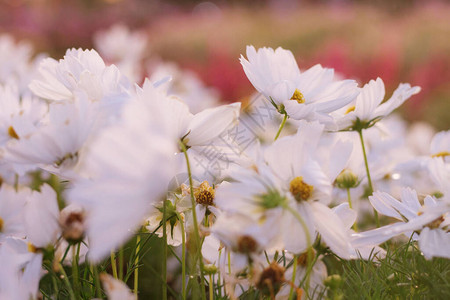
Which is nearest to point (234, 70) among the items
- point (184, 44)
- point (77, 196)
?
point (184, 44)

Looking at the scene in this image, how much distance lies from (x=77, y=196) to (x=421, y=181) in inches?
47.2

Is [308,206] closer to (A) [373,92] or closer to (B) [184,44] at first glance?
(A) [373,92]

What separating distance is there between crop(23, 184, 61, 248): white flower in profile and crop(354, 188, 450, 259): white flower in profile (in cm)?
25

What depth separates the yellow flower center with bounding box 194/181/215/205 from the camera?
540 mm

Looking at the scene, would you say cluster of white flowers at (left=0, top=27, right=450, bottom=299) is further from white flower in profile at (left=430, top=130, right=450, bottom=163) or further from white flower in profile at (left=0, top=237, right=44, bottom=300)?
white flower in profile at (left=430, top=130, right=450, bottom=163)

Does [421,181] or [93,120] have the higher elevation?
[93,120]

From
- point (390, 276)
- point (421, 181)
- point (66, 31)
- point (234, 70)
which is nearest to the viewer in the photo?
point (390, 276)

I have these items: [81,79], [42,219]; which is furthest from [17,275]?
[81,79]

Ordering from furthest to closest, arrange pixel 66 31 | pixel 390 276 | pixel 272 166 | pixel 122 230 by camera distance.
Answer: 1. pixel 66 31
2. pixel 390 276
3. pixel 272 166
4. pixel 122 230

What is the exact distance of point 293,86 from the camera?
538 mm

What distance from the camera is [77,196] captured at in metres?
0.31

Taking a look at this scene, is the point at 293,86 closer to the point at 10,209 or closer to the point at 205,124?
the point at 205,124

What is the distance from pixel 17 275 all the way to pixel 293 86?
0.30 metres

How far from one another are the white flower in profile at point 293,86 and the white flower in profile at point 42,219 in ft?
0.72
